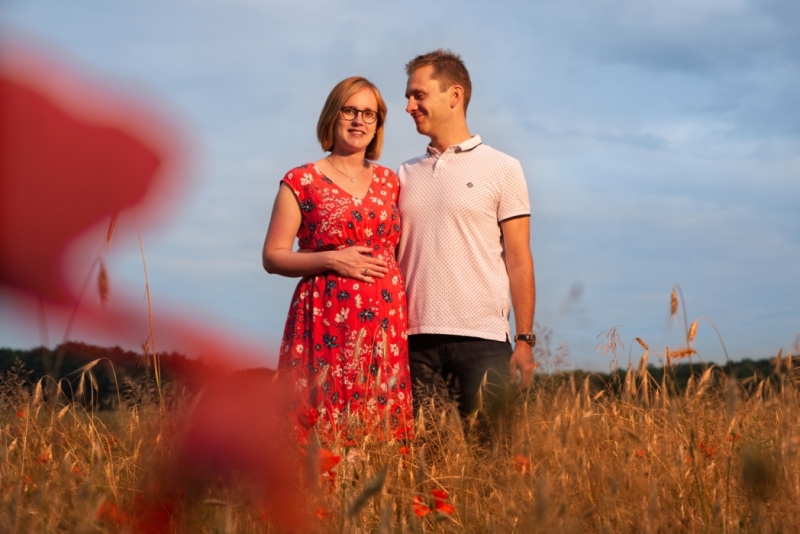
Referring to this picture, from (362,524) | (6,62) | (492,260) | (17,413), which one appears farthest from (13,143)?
(17,413)

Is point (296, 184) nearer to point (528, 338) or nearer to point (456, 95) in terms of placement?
point (456, 95)

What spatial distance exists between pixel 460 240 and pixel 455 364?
1.68 ft

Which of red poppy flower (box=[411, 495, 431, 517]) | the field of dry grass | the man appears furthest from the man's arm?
red poppy flower (box=[411, 495, 431, 517])

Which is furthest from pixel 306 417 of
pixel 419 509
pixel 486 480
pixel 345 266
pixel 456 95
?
pixel 456 95

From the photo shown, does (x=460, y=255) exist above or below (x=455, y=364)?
above

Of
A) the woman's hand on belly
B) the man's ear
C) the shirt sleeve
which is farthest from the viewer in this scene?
the man's ear

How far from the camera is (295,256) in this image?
3121 millimetres

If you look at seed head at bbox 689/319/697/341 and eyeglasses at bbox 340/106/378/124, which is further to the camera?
eyeglasses at bbox 340/106/378/124

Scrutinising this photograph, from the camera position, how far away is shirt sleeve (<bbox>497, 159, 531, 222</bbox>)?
336cm

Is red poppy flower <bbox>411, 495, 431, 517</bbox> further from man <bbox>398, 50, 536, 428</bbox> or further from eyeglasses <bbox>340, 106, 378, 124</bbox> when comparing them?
eyeglasses <bbox>340, 106, 378, 124</bbox>

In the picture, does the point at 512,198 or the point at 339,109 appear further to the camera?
the point at 512,198

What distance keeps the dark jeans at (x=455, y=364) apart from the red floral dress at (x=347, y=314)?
0.09 meters

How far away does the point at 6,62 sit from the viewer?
1.82ft

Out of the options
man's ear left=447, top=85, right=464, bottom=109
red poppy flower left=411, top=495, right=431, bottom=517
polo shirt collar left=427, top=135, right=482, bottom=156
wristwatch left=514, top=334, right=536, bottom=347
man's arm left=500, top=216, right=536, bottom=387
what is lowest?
red poppy flower left=411, top=495, right=431, bottom=517
